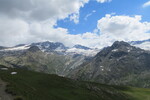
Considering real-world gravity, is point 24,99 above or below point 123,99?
above

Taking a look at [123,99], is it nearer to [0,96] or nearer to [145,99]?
[145,99]

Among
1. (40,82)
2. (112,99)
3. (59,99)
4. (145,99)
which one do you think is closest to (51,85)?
(40,82)

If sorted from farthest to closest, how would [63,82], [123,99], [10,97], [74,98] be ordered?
[123,99] < [63,82] < [74,98] < [10,97]

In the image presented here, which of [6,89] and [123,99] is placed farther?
[123,99]

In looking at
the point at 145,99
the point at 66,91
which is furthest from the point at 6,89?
the point at 145,99

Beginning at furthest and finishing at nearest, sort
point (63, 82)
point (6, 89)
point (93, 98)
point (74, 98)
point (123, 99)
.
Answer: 1. point (123, 99)
2. point (63, 82)
3. point (93, 98)
4. point (74, 98)
5. point (6, 89)

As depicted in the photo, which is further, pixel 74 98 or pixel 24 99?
pixel 74 98

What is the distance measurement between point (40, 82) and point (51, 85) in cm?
531

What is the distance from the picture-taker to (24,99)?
52.2 m

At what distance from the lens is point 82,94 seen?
98.4m

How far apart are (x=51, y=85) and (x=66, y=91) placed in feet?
28.3

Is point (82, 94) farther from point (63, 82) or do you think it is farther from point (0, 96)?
point (0, 96)

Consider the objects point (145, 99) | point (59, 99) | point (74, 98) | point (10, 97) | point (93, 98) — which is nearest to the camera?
point (10, 97)

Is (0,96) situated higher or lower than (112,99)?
higher
